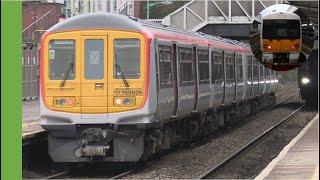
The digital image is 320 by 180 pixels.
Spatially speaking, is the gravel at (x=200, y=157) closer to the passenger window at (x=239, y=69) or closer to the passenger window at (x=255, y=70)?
the passenger window at (x=239, y=69)

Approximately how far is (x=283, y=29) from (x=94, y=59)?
4.66m

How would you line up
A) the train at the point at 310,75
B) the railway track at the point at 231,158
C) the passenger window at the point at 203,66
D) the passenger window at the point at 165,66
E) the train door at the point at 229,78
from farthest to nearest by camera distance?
the train at the point at 310,75
the train door at the point at 229,78
the passenger window at the point at 203,66
the passenger window at the point at 165,66
the railway track at the point at 231,158

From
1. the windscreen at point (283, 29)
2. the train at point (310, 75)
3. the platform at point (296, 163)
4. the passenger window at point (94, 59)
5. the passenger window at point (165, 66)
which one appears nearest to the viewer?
the windscreen at point (283, 29)

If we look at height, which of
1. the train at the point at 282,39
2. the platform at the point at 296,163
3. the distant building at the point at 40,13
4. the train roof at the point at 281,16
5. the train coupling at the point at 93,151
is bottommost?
the platform at the point at 296,163

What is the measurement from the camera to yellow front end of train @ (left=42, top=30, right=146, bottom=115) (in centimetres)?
1250

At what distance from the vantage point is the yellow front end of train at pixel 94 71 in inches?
492

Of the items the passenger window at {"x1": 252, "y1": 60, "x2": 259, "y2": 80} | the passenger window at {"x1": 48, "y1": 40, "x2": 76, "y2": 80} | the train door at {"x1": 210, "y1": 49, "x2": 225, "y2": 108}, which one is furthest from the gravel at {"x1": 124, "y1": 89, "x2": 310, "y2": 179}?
the passenger window at {"x1": 252, "y1": 60, "x2": 259, "y2": 80}

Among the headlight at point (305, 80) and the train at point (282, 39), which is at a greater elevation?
the train at point (282, 39)

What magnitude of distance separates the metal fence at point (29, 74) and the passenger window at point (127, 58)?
53.0 ft

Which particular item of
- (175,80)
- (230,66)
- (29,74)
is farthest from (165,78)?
(29,74)

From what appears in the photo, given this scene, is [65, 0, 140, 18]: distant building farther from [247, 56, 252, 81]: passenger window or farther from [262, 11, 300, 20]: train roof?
[262, 11, 300, 20]: train roof

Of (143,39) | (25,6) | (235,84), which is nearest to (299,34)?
(143,39)

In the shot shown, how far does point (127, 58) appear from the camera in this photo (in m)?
12.6

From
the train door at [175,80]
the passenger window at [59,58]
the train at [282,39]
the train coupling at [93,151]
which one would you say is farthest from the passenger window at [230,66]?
the train at [282,39]
